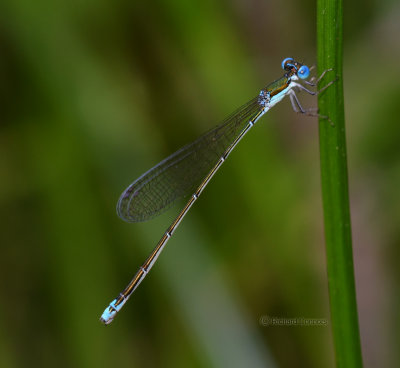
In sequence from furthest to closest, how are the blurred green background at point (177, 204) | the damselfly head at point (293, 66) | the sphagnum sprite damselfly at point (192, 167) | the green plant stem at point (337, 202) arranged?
the blurred green background at point (177, 204), the sphagnum sprite damselfly at point (192, 167), the damselfly head at point (293, 66), the green plant stem at point (337, 202)

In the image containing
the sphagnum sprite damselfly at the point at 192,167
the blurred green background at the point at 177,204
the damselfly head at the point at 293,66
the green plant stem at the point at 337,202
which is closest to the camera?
the green plant stem at the point at 337,202

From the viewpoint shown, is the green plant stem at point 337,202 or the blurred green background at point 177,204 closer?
the green plant stem at point 337,202

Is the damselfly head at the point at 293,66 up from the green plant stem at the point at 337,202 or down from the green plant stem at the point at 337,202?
up

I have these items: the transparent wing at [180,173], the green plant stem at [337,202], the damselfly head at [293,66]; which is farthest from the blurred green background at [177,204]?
the green plant stem at [337,202]

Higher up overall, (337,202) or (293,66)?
(293,66)

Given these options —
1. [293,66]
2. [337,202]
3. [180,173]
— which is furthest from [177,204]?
[337,202]

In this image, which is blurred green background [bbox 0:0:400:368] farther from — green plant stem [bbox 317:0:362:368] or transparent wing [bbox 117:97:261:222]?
green plant stem [bbox 317:0:362:368]

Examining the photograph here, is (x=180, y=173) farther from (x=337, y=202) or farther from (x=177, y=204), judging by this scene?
(x=337, y=202)

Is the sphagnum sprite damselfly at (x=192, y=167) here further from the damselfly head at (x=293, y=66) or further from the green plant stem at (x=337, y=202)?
the green plant stem at (x=337, y=202)
